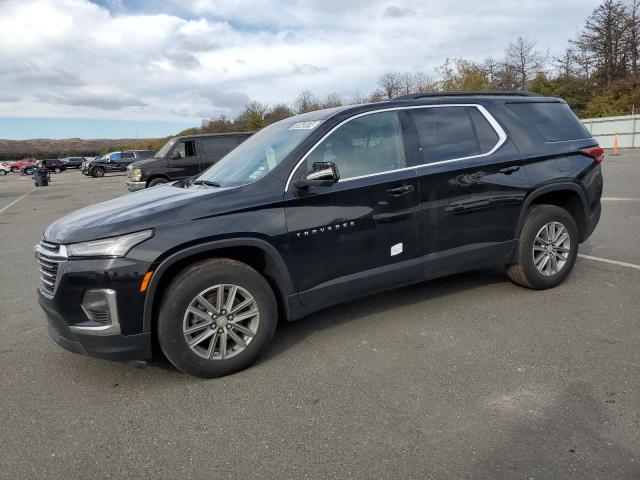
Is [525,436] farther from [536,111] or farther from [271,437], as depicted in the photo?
[536,111]

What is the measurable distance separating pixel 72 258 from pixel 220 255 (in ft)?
3.07

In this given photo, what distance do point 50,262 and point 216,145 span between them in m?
12.8

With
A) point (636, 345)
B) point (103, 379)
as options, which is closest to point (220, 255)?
point (103, 379)

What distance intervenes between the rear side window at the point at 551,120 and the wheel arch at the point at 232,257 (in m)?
2.83

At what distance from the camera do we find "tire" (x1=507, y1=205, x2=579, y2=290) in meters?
4.73

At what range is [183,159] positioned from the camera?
15.9m

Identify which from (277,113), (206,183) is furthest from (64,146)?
(206,183)

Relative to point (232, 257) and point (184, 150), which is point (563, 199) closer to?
point (232, 257)

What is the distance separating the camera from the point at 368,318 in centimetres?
448

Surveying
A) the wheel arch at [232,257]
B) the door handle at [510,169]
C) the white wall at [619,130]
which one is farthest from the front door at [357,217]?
the white wall at [619,130]

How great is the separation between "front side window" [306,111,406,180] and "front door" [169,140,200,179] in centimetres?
1251

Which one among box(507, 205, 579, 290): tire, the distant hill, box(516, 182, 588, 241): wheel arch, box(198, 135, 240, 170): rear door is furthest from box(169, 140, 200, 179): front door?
the distant hill

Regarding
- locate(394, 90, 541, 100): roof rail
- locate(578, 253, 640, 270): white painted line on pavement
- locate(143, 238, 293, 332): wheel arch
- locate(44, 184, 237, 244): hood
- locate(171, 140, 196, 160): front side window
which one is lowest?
locate(578, 253, 640, 270): white painted line on pavement

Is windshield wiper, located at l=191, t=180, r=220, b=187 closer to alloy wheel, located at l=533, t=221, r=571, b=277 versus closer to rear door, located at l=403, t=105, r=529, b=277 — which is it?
rear door, located at l=403, t=105, r=529, b=277
